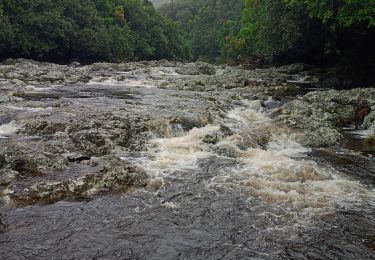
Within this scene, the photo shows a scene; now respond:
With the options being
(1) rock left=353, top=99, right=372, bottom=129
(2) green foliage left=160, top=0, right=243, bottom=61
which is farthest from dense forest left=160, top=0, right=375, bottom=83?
(2) green foliage left=160, top=0, right=243, bottom=61

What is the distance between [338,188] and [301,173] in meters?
1.05

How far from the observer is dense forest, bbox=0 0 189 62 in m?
42.5

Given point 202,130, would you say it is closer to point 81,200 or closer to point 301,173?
point 301,173

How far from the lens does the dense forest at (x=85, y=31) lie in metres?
42.5

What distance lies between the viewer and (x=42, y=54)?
149 ft

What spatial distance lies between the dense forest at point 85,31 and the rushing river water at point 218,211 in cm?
3313

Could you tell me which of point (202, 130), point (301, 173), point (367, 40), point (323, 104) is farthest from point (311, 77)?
point (301, 173)

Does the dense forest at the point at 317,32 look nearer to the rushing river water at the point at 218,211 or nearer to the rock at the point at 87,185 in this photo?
the rushing river water at the point at 218,211

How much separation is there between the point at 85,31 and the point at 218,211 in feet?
149

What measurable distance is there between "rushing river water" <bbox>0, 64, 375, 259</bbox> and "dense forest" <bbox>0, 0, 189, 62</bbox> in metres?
33.1

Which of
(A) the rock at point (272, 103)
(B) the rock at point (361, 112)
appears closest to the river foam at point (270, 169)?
(B) the rock at point (361, 112)

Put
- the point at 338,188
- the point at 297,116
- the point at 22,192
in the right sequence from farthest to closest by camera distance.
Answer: the point at 297,116, the point at 338,188, the point at 22,192

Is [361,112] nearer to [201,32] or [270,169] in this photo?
[270,169]

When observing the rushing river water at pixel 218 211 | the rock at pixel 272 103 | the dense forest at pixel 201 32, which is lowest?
the rock at pixel 272 103
